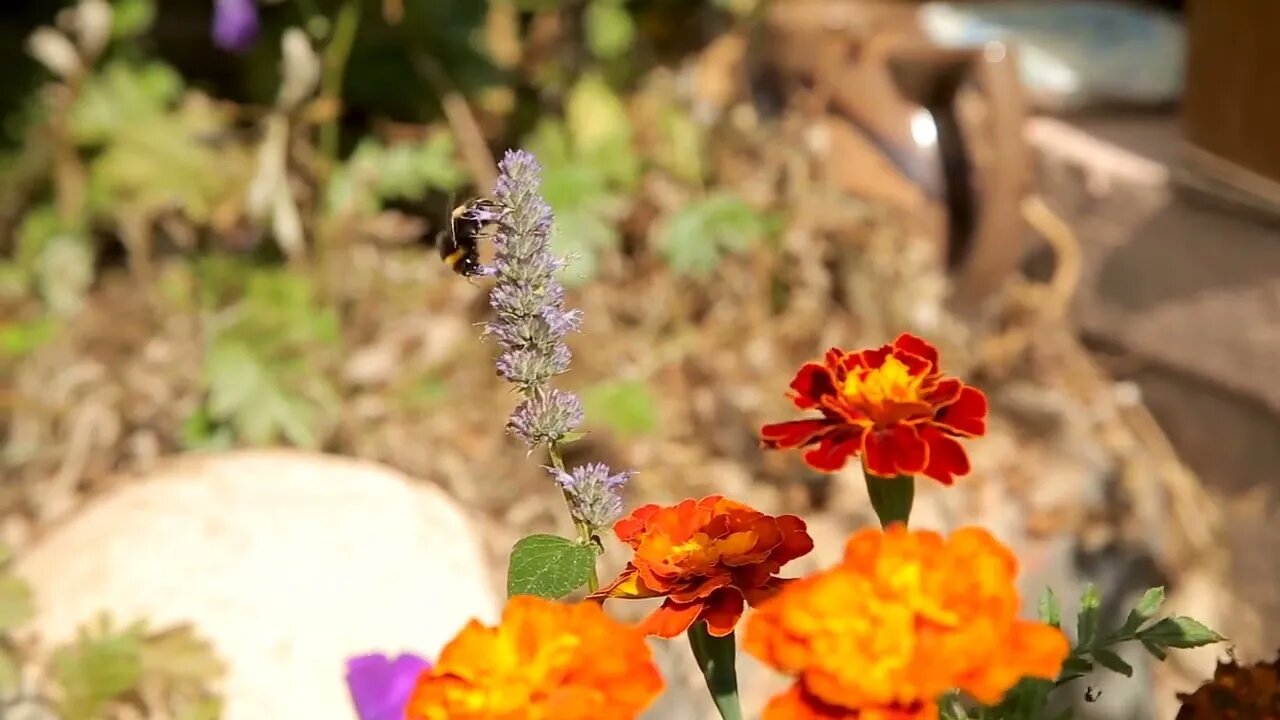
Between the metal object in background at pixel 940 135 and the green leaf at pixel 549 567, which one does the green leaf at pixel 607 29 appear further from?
the green leaf at pixel 549 567

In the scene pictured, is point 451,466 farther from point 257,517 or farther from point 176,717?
point 176,717

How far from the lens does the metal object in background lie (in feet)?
4.14

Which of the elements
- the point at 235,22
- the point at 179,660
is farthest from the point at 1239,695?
Result: the point at 235,22

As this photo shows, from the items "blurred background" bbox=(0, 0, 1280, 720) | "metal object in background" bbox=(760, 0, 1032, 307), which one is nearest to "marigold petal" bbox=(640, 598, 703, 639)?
"blurred background" bbox=(0, 0, 1280, 720)

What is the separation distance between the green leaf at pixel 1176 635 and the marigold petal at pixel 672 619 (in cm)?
17

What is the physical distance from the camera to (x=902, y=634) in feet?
0.94

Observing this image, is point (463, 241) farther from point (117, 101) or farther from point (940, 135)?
point (117, 101)

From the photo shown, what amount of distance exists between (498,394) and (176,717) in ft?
1.84

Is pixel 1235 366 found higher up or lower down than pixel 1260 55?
lower down

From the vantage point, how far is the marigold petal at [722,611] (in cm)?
34

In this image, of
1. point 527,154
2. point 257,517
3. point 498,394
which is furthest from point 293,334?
point 527,154

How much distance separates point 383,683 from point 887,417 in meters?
0.29

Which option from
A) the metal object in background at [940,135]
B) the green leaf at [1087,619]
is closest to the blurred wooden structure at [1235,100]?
the metal object in background at [940,135]

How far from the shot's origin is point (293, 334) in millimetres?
1173
